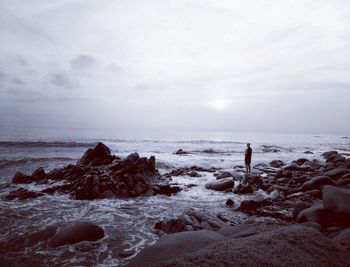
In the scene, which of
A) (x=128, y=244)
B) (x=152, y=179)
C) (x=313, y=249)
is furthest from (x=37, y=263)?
(x=152, y=179)

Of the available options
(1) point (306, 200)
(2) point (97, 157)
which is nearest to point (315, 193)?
(1) point (306, 200)

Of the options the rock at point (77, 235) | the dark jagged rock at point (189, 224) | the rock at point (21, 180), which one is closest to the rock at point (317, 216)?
the dark jagged rock at point (189, 224)

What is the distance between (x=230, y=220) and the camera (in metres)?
8.50

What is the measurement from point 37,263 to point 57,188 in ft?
26.1

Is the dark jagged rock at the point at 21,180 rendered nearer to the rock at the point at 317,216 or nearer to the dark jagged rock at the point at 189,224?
the dark jagged rock at the point at 189,224

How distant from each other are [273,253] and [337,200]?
4.43 m

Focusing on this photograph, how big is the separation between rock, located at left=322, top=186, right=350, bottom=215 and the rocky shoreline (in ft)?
0.07

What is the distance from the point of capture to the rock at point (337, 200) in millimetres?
6605

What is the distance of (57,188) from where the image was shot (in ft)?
42.6

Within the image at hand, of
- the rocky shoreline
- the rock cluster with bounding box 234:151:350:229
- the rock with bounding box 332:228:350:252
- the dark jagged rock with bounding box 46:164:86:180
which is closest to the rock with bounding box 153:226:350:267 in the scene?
the rocky shoreline

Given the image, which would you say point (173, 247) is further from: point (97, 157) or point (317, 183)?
point (97, 157)

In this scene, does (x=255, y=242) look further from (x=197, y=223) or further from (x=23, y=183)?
(x=23, y=183)

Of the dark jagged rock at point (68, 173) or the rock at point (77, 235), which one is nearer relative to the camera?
the rock at point (77, 235)

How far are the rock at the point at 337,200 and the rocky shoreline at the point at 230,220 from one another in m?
0.02
